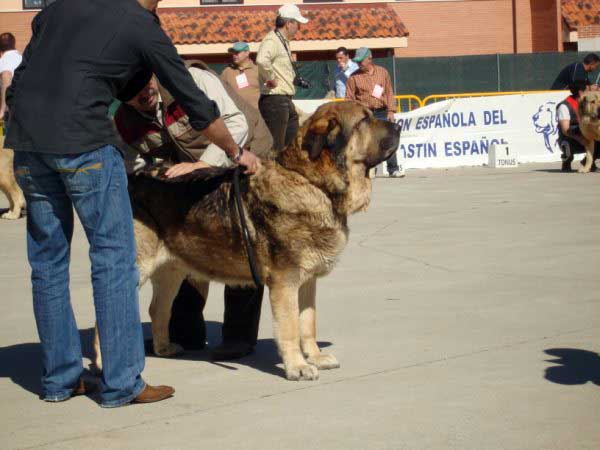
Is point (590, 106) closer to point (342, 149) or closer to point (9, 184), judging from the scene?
point (9, 184)

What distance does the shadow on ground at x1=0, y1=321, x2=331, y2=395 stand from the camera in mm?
5785

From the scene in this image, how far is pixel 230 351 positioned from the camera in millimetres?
6098

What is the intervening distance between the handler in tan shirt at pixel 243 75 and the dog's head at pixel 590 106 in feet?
16.5

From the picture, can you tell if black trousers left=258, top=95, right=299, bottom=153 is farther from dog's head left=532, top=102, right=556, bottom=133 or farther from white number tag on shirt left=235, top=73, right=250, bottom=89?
dog's head left=532, top=102, right=556, bottom=133

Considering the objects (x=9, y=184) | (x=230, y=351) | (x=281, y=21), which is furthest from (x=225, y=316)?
(x=281, y=21)

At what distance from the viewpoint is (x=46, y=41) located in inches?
191

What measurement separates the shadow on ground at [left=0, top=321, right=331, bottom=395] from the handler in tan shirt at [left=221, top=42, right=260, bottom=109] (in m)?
9.68

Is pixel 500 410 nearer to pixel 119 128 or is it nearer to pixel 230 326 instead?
pixel 230 326

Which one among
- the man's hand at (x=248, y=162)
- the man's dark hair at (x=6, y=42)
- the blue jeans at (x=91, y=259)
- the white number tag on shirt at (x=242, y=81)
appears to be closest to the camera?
the blue jeans at (x=91, y=259)

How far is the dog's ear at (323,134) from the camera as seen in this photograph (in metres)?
5.42

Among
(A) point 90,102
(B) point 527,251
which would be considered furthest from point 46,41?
(B) point 527,251

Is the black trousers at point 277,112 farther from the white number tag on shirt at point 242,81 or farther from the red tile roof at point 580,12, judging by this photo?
the red tile roof at point 580,12

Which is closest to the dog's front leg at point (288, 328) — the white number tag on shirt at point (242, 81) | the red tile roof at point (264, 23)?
the white number tag on shirt at point (242, 81)

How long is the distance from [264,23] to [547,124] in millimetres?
15796
